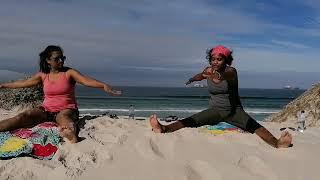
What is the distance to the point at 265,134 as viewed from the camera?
616 centimetres

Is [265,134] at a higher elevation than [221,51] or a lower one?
Result: lower

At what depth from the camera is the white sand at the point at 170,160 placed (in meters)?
5.21

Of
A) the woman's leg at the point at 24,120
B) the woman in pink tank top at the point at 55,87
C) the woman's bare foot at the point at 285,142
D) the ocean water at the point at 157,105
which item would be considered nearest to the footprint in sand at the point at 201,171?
the woman's bare foot at the point at 285,142

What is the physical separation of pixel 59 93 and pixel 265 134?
9.74 ft

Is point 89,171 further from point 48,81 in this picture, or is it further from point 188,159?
point 48,81

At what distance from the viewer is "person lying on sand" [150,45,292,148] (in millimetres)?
6281

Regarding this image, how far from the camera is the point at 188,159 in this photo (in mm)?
5504

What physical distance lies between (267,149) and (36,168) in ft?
9.23

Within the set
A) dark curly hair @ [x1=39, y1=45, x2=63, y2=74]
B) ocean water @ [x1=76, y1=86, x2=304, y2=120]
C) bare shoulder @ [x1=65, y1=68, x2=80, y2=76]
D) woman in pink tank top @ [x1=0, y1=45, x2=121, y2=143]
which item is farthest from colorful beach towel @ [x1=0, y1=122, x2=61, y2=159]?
ocean water @ [x1=76, y1=86, x2=304, y2=120]

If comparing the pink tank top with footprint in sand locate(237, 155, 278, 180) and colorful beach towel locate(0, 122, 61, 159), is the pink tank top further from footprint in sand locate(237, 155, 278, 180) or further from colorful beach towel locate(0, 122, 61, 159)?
footprint in sand locate(237, 155, 278, 180)

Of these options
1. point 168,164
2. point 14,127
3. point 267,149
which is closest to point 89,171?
point 168,164

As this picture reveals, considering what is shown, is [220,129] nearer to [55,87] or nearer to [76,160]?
[76,160]

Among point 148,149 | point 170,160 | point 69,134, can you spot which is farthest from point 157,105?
point 170,160

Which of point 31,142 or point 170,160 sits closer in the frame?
point 170,160
